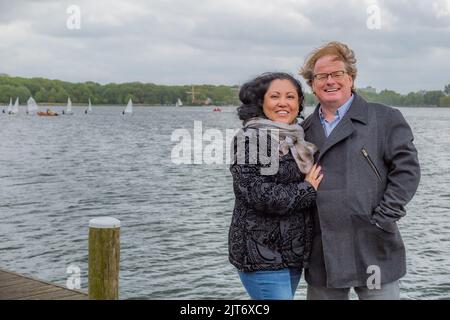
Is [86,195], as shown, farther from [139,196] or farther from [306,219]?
[306,219]

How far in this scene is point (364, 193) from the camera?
3.65 m

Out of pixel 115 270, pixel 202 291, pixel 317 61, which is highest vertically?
pixel 317 61

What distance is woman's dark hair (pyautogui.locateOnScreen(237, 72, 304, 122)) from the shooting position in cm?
383

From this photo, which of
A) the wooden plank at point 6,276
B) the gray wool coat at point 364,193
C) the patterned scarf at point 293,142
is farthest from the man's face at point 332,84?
the wooden plank at point 6,276

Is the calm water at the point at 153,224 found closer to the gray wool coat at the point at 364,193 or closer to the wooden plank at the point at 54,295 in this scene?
the gray wool coat at the point at 364,193

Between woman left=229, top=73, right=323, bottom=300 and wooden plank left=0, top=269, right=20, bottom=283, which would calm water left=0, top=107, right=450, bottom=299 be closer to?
woman left=229, top=73, right=323, bottom=300

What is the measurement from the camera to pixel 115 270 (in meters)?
5.79

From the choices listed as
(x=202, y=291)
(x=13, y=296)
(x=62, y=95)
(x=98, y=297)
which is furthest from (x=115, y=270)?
(x=62, y=95)

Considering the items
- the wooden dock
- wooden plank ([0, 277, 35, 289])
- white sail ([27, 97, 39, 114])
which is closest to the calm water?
the wooden dock

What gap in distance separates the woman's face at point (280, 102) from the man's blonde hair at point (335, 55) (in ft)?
0.50

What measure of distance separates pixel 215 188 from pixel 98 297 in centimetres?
2128

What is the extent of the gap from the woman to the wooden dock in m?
3.10

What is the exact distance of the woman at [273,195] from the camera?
362 cm

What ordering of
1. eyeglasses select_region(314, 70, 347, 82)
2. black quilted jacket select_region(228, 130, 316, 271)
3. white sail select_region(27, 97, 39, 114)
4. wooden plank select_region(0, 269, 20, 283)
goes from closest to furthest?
black quilted jacket select_region(228, 130, 316, 271) → eyeglasses select_region(314, 70, 347, 82) → wooden plank select_region(0, 269, 20, 283) → white sail select_region(27, 97, 39, 114)
